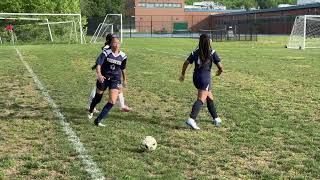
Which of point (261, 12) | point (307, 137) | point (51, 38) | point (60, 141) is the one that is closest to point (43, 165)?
point (60, 141)

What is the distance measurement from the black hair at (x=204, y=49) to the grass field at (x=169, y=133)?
1080mm

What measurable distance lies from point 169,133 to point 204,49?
4.55 ft

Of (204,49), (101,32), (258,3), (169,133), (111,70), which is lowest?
(169,133)

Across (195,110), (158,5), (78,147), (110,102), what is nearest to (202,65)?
(195,110)

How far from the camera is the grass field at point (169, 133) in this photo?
5.13 metres

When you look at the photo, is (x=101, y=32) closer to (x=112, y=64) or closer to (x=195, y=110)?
(x=112, y=64)

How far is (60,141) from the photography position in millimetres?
6320

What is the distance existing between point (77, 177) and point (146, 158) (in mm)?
1017

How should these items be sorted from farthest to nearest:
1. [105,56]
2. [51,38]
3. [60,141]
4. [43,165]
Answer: [51,38] < [105,56] < [60,141] < [43,165]

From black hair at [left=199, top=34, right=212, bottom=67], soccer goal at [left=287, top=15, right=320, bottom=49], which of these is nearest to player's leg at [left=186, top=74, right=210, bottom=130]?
black hair at [left=199, top=34, right=212, bottom=67]

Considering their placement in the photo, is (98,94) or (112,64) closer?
(112,64)

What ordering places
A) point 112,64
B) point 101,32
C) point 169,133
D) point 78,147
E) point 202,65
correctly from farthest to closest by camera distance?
point 101,32, point 112,64, point 202,65, point 169,133, point 78,147

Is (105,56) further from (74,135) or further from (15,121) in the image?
(15,121)

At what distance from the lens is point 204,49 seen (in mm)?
7023
